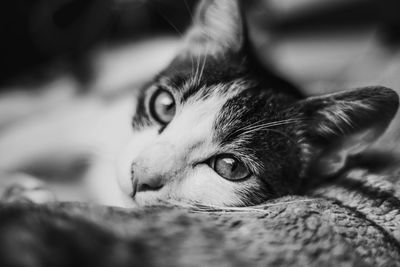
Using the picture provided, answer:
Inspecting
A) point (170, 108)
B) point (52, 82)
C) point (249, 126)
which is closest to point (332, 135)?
point (249, 126)

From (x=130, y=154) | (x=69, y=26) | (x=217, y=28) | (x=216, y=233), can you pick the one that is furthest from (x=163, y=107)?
(x=69, y=26)

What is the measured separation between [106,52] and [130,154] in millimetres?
441

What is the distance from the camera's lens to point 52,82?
1083mm

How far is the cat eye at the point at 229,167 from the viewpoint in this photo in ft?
2.41

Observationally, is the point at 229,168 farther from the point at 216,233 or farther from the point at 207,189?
the point at 216,233

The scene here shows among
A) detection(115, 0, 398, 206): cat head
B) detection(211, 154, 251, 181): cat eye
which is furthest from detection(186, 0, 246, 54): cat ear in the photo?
detection(211, 154, 251, 181): cat eye

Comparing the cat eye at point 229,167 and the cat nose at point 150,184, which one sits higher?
the cat eye at point 229,167

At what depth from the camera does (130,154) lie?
30.1 inches

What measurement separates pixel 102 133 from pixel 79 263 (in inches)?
21.2

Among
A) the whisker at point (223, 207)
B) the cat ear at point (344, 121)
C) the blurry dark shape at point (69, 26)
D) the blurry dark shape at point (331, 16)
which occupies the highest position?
the blurry dark shape at point (69, 26)

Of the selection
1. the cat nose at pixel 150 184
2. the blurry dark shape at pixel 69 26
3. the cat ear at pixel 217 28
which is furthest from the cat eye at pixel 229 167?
the blurry dark shape at pixel 69 26

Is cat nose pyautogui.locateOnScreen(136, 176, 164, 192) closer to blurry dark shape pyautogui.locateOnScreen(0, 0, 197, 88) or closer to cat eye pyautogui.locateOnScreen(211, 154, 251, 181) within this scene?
cat eye pyautogui.locateOnScreen(211, 154, 251, 181)

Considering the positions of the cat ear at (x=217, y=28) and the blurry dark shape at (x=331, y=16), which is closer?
the cat ear at (x=217, y=28)

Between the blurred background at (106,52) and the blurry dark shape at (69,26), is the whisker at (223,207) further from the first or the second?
the blurry dark shape at (69,26)
